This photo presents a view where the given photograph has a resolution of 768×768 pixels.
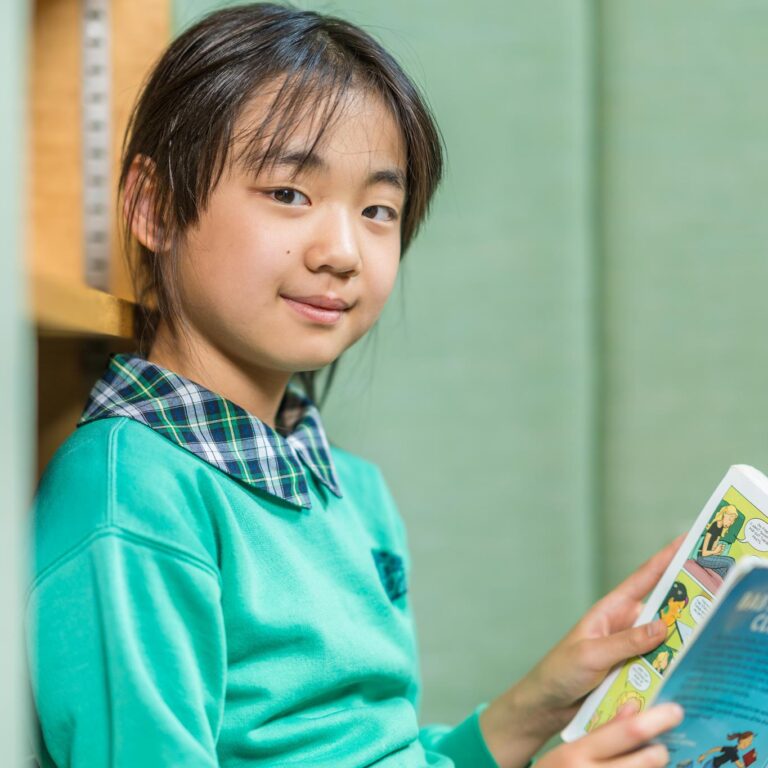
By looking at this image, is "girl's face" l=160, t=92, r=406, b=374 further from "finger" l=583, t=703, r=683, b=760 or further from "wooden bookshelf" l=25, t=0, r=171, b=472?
"finger" l=583, t=703, r=683, b=760

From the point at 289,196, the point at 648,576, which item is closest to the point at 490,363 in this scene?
the point at 648,576

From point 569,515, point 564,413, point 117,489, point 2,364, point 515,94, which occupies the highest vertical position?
point 515,94

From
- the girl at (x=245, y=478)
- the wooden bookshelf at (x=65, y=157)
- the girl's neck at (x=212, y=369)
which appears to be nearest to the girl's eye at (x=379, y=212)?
the girl at (x=245, y=478)

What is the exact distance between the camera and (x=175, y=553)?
2.04 ft

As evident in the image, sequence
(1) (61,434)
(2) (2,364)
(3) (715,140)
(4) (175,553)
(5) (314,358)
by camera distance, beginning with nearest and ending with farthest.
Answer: (2) (2,364) < (4) (175,553) < (5) (314,358) < (1) (61,434) < (3) (715,140)

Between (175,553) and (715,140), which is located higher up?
(715,140)

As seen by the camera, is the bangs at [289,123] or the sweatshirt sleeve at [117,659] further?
the bangs at [289,123]

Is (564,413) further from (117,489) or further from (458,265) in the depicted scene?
(117,489)

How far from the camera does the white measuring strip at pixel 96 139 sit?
0.91m

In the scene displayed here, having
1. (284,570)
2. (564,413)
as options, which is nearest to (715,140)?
(564,413)

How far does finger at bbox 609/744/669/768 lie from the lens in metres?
0.62

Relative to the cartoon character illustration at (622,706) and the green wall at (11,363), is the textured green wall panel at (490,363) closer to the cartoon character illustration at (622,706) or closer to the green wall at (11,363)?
the cartoon character illustration at (622,706)

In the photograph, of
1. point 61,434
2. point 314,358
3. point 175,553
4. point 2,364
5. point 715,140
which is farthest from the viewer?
point 715,140

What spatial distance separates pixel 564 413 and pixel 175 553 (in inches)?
25.7
